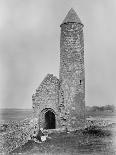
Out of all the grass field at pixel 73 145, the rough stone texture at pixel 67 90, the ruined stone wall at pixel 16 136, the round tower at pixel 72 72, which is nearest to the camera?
the ruined stone wall at pixel 16 136

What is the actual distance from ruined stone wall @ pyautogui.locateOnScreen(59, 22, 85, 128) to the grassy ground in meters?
2.32

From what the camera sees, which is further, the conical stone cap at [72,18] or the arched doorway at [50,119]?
the arched doorway at [50,119]

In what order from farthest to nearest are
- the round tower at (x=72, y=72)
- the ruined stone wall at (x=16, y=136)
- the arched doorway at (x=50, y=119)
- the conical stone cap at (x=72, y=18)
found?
the arched doorway at (x=50, y=119), the conical stone cap at (x=72, y=18), the round tower at (x=72, y=72), the ruined stone wall at (x=16, y=136)

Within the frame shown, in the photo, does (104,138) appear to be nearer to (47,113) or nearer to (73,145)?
(73,145)

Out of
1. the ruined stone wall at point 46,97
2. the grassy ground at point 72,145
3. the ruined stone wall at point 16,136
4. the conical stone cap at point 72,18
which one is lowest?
the grassy ground at point 72,145

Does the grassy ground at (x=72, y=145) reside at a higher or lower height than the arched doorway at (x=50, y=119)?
lower

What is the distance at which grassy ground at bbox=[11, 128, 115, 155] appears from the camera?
16.9 meters

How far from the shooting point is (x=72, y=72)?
2473 cm

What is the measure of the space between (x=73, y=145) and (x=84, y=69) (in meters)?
8.54

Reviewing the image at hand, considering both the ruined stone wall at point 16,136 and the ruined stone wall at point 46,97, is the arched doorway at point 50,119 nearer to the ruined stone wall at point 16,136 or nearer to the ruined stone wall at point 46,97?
the ruined stone wall at point 46,97

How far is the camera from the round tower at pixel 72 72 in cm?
2453

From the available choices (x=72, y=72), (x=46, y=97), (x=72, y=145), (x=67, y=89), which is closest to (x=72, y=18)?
(x=72, y=72)

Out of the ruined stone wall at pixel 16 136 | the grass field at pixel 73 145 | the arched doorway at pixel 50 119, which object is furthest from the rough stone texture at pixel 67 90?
the ruined stone wall at pixel 16 136

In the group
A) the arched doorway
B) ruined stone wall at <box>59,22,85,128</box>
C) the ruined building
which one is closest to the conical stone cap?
the ruined building
